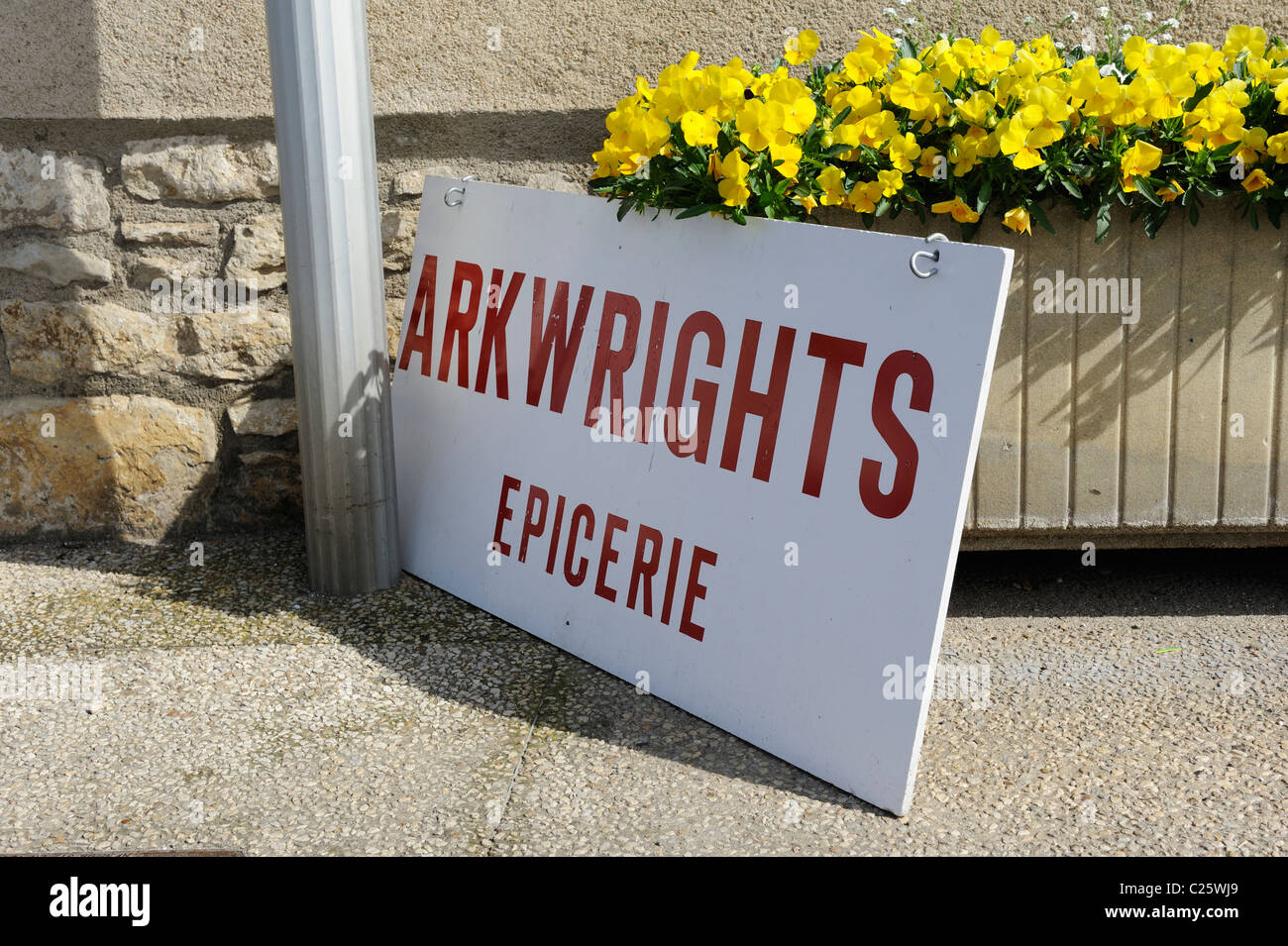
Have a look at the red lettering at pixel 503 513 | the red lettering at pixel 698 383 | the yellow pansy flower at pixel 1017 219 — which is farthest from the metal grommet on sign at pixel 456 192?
the yellow pansy flower at pixel 1017 219

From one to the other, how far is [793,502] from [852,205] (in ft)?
2.38

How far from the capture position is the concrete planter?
2828mm

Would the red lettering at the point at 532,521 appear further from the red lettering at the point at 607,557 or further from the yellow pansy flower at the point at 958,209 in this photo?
the yellow pansy flower at the point at 958,209

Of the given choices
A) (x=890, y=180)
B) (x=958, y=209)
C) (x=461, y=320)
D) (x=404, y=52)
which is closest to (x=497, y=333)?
(x=461, y=320)

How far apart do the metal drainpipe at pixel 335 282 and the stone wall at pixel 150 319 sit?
47 centimetres

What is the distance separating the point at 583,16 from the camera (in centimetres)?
334

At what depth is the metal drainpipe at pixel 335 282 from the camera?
2.91m

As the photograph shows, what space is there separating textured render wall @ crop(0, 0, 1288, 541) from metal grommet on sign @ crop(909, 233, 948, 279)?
1186 millimetres

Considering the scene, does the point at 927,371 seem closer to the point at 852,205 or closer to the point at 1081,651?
the point at 852,205

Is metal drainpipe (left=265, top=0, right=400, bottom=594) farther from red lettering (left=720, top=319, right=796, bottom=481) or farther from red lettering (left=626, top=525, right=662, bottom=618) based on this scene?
red lettering (left=720, top=319, right=796, bottom=481)

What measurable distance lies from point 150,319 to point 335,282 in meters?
0.79

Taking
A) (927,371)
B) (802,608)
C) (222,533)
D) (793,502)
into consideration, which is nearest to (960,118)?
(927,371)

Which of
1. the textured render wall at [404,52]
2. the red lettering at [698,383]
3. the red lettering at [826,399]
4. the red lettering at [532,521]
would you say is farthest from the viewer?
the textured render wall at [404,52]

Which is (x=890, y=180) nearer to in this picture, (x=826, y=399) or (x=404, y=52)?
(x=826, y=399)
